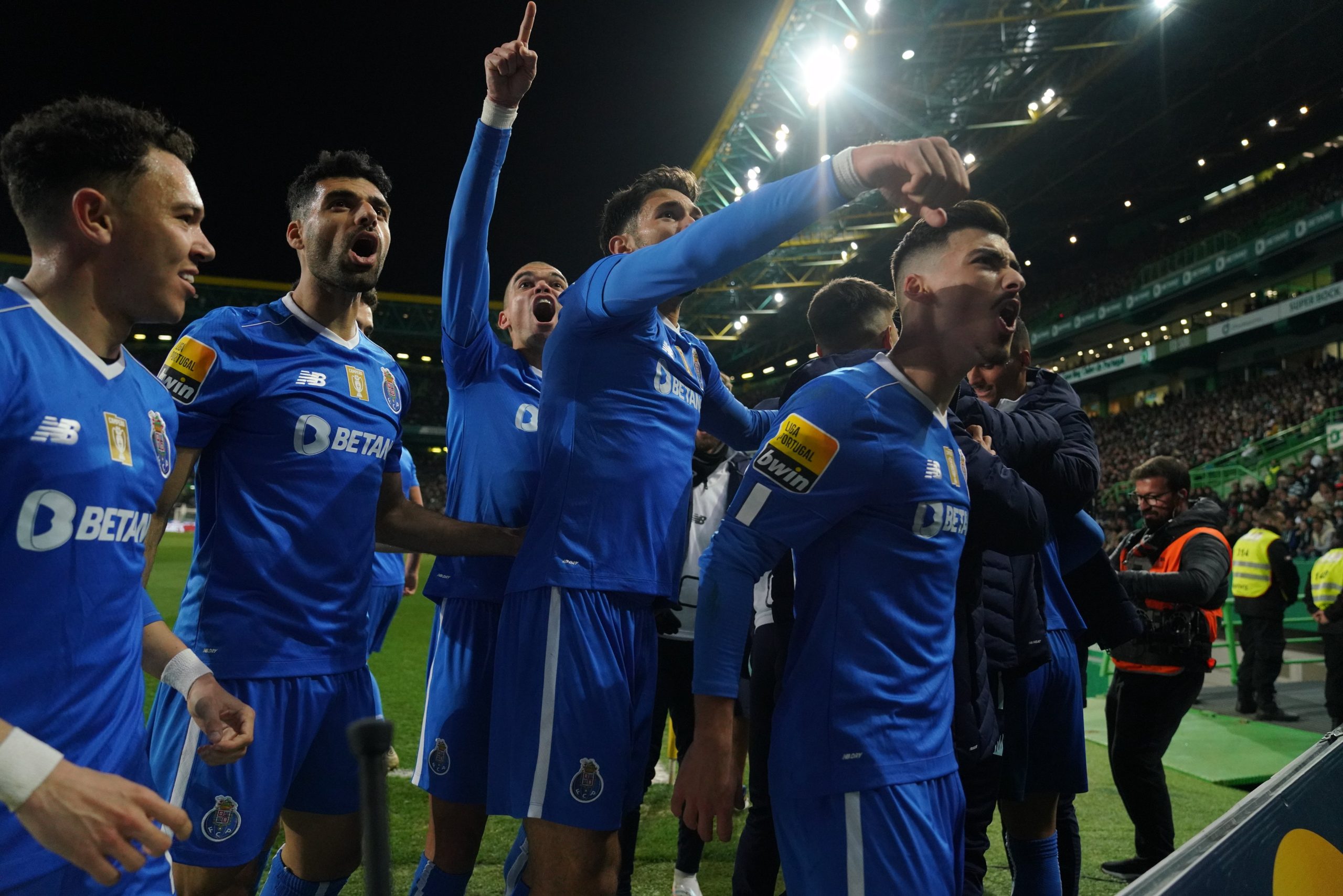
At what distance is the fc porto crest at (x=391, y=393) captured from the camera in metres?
2.55

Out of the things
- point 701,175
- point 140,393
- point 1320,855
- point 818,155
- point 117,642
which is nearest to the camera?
point 117,642

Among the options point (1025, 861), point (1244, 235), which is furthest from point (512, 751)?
point (1244, 235)

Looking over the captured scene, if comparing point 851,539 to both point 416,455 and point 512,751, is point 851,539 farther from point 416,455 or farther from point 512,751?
point 416,455

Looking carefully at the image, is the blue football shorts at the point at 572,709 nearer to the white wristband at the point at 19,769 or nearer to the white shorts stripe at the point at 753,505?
the white shorts stripe at the point at 753,505

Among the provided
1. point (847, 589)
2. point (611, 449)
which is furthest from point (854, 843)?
point (611, 449)

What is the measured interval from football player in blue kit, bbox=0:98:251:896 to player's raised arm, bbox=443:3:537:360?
33.4 inches

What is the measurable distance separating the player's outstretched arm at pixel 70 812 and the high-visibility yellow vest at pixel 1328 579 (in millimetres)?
8873

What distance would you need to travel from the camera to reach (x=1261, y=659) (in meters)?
8.01

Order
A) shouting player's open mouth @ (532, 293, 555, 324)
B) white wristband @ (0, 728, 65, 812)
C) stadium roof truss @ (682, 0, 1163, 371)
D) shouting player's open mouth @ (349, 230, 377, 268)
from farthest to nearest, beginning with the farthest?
stadium roof truss @ (682, 0, 1163, 371)
shouting player's open mouth @ (532, 293, 555, 324)
shouting player's open mouth @ (349, 230, 377, 268)
white wristband @ (0, 728, 65, 812)

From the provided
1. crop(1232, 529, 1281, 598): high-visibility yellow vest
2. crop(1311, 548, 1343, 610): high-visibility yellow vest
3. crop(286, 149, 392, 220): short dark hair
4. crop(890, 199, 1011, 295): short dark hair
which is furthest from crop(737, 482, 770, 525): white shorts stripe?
crop(1232, 529, 1281, 598): high-visibility yellow vest

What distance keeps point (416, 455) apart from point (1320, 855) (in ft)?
173

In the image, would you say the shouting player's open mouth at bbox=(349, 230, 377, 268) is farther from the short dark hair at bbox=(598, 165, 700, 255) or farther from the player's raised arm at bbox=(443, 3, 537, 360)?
the short dark hair at bbox=(598, 165, 700, 255)

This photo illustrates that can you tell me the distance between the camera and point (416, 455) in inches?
2056

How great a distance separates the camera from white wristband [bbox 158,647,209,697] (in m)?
1.78
